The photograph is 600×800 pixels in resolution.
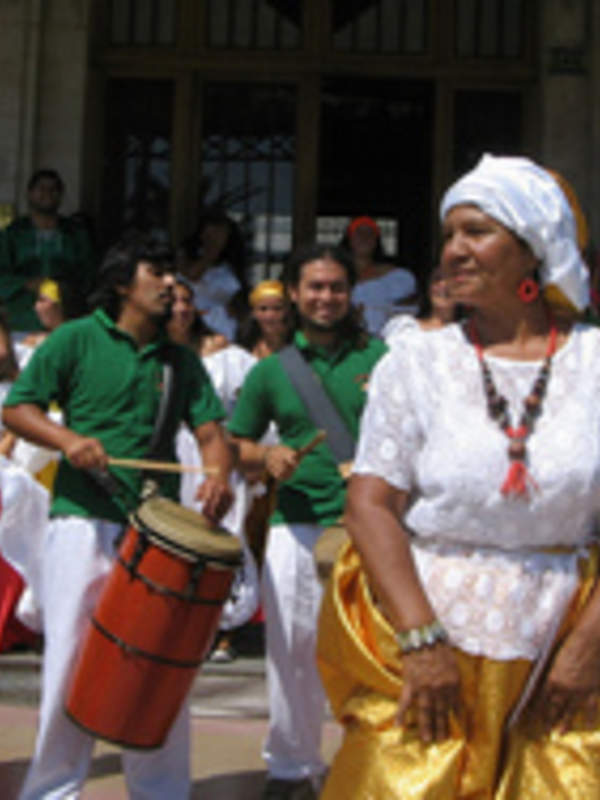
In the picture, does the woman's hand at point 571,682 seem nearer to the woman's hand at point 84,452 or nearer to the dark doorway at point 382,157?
the woman's hand at point 84,452

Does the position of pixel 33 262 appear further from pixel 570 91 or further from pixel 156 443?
pixel 156 443

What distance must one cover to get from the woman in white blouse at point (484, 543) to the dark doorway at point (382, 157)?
25.6 feet

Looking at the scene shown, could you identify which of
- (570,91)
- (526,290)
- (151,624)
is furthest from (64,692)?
(570,91)

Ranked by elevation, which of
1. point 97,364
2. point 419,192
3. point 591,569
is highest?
point 419,192

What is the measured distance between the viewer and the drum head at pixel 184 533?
4133 millimetres

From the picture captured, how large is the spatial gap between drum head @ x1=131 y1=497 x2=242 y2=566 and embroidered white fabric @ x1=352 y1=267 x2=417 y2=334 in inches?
188

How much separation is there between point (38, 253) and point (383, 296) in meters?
2.37

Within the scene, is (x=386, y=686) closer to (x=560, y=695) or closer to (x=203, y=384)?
(x=560, y=695)

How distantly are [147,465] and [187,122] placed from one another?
675 centimetres

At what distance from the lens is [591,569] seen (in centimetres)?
288

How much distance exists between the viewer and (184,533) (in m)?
4.16

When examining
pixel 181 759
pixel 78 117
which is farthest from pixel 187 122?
pixel 181 759

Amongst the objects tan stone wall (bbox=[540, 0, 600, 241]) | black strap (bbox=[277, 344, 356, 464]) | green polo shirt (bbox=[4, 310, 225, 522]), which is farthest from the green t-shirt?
green polo shirt (bbox=[4, 310, 225, 522])

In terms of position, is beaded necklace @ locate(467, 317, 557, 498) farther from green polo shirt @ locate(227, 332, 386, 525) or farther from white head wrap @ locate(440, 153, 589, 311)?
green polo shirt @ locate(227, 332, 386, 525)
